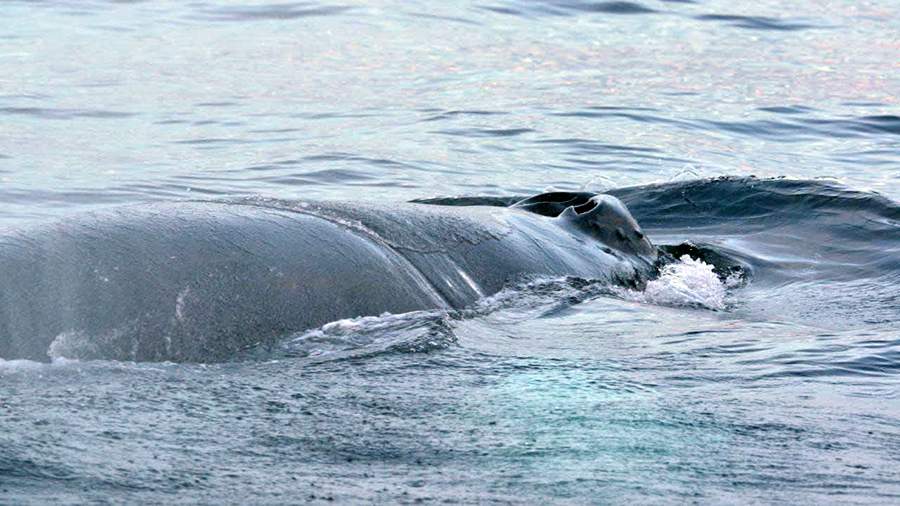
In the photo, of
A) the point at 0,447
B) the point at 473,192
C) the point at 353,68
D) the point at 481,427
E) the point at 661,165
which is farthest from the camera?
the point at 353,68

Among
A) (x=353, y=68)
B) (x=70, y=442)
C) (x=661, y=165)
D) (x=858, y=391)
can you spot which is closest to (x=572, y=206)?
(x=858, y=391)

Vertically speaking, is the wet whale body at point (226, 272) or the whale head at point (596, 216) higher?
the wet whale body at point (226, 272)

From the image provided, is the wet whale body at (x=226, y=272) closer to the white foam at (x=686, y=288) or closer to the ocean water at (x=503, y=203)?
the ocean water at (x=503, y=203)

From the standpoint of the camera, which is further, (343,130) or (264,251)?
(343,130)

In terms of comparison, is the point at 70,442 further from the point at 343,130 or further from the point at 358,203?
the point at 343,130

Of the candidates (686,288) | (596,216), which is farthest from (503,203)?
(686,288)

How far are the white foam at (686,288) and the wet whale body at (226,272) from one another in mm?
986

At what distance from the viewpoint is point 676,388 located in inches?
265

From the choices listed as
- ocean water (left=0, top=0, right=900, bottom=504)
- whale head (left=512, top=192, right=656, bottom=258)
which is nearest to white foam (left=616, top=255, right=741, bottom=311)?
ocean water (left=0, top=0, right=900, bottom=504)

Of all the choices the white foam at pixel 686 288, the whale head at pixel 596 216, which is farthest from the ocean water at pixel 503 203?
the whale head at pixel 596 216

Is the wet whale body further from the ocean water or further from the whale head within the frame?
the whale head

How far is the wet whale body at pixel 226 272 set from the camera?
6.15 meters

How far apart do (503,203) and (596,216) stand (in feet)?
11.8

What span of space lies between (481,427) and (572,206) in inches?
167
